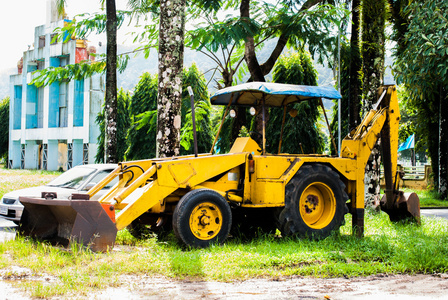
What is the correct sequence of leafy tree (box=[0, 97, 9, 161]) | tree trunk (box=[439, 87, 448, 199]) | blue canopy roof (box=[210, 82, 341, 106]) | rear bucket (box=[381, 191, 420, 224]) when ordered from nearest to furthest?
blue canopy roof (box=[210, 82, 341, 106])
rear bucket (box=[381, 191, 420, 224])
tree trunk (box=[439, 87, 448, 199])
leafy tree (box=[0, 97, 9, 161])

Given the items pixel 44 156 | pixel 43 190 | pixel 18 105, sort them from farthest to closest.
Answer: pixel 18 105, pixel 44 156, pixel 43 190

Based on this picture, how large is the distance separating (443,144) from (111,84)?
15921 mm

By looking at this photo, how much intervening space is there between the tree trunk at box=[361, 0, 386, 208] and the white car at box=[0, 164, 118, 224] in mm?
6913

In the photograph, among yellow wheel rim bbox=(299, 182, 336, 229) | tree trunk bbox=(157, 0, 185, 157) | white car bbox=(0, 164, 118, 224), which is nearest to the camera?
yellow wheel rim bbox=(299, 182, 336, 229)

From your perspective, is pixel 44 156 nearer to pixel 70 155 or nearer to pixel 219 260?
pixel 70 155

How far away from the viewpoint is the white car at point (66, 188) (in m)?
11.3

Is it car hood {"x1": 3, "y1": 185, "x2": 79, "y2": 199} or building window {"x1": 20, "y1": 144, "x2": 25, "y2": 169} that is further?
building window {"x1": 20, "y1": 144, "x2": 25, "y2": 169}

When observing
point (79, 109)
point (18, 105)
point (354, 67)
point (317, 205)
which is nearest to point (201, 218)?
point (317, 205)

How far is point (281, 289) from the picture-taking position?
603 centimetres

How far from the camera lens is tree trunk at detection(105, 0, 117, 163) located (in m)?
15.2

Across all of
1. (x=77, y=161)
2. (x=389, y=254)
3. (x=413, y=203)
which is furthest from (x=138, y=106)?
(x=389, y=254)

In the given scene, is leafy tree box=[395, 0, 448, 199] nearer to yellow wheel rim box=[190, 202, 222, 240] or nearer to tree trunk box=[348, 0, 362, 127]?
tree trunk box=[348, 0, 362, 127]

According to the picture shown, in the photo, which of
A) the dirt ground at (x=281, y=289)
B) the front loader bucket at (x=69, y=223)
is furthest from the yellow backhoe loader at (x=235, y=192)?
the dirt ground at (x=281, y=289)

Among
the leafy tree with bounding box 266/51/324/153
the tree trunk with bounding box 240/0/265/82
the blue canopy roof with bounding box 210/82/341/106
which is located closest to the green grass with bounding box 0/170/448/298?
the blue canopy roof with bounding box 210/82/341/106
